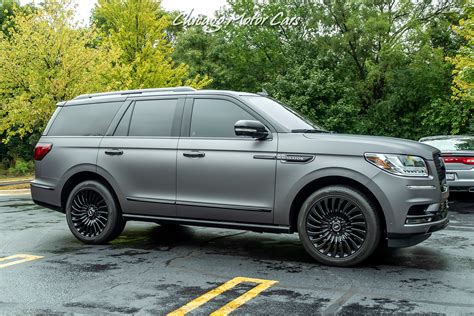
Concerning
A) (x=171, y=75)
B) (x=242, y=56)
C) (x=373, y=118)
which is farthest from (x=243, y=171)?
(x=242, y=56)

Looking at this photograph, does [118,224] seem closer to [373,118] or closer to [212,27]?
[373,118]

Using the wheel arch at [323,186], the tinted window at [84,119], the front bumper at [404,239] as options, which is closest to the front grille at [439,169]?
the front bumper at [404,239]

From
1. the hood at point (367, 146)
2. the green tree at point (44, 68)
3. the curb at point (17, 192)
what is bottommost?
the curb at point (17, 192)

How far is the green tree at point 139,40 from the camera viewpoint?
849 inches

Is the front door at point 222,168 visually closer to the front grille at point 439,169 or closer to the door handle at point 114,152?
the door handle at point 114,152

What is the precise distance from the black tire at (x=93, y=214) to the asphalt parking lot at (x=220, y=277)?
175mm

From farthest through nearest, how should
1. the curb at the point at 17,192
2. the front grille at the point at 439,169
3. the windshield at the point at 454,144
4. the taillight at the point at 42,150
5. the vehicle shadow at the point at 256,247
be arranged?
the curb at the point at 17,192 → the windshield at the point at 454,144 → the taillight at the point at 42,150 → the vehicle shadow at the point at 256,247 → the front grille at the point at 439,169

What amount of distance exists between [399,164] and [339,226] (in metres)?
0.88

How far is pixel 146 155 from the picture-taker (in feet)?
21.7

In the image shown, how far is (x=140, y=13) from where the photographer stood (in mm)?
21766

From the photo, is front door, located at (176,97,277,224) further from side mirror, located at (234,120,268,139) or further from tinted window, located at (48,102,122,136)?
tinted window, located at (48,102,122,136)

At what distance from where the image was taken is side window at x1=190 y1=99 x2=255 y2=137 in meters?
6.25

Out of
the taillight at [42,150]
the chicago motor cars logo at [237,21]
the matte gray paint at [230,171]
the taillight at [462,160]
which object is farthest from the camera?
the chicago motor cars logo at [237,21]

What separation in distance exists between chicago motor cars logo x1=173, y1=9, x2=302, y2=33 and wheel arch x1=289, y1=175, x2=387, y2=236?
37.3 meters
